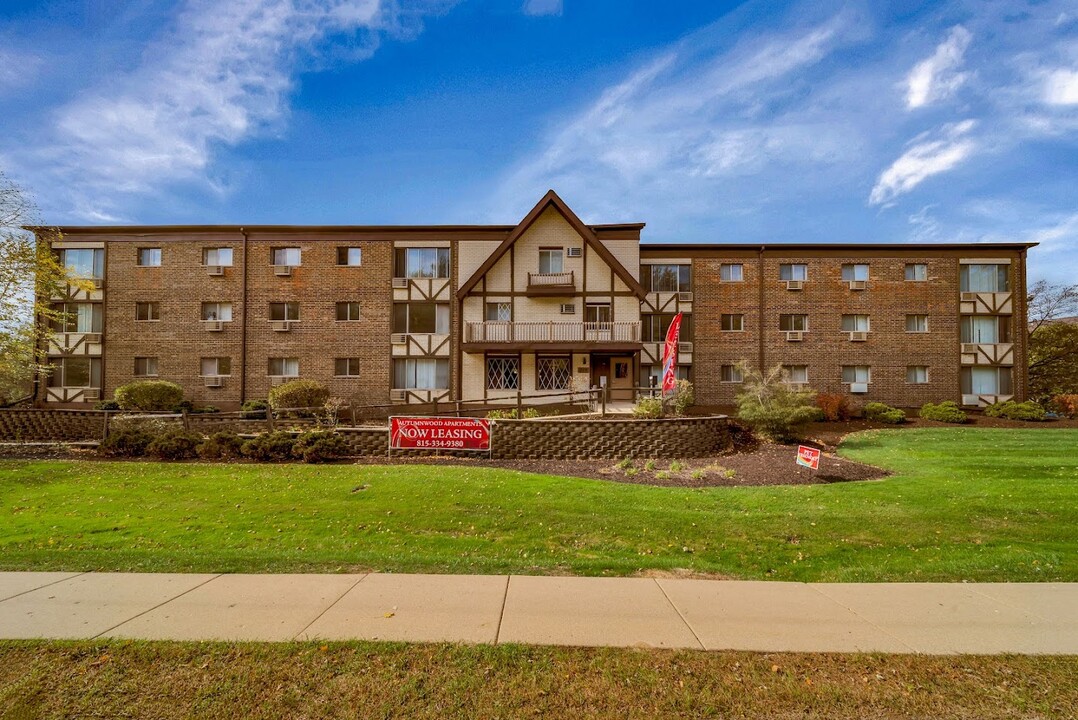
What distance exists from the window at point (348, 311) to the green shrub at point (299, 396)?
446 centimetres

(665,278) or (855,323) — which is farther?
(665,278)

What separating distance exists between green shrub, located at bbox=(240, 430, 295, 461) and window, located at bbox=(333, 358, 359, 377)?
1110 cm

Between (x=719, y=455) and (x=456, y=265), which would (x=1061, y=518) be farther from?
(x=456, y=265)

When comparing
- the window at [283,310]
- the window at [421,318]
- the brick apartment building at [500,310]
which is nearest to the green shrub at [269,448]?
the brick apartment building at [500,310]

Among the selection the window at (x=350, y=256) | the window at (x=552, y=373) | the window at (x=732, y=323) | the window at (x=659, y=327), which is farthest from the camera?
the window at (x=732, y=323)

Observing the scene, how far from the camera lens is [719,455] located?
14094 mm

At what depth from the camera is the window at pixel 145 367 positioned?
24109mm

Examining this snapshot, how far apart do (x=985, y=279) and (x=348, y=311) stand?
33238 millimetres

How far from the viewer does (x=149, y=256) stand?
24.5 meters

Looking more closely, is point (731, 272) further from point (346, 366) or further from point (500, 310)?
point (346, 366)

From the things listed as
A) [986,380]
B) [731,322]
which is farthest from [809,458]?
[986,380]

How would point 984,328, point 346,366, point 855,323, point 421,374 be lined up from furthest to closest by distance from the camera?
point 855,323 → point 984,328 → point 346,366 → point 421,374

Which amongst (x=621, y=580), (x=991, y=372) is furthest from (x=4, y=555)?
(x=991, y=372)

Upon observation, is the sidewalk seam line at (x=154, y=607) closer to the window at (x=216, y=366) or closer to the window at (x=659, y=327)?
the window at (x=659, y=327)
